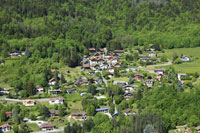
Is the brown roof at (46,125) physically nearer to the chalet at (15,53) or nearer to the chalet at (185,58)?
the chalet at (15,53)

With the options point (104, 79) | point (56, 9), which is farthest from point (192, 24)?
point (104, 79)

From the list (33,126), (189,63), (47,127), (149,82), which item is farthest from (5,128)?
(189,63)

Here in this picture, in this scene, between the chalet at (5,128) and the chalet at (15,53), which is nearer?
the chalet at (5,128)

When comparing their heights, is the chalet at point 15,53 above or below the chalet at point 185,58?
above

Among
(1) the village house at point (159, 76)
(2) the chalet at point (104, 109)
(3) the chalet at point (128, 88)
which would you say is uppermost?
(1) the village house at point (159, 76)

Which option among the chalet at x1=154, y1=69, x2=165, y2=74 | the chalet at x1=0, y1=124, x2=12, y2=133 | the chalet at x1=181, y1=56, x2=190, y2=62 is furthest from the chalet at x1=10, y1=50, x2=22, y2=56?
the chalet at x1=181, y1=56, x2=190, y2=62

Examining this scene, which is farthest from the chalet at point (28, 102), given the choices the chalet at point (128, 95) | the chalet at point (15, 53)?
the chalet at point (15, 53)

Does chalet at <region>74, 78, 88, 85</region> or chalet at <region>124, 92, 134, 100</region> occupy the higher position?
chalet at <region>74, 78, 88, 85</region>

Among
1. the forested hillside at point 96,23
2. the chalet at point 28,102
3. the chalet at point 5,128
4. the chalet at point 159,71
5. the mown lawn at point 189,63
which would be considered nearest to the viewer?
the chalet at point 5,128

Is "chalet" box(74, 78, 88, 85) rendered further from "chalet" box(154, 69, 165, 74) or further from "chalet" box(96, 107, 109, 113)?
"chalet" box(154, 69, 165, 74)

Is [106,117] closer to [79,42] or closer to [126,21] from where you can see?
[79,42]

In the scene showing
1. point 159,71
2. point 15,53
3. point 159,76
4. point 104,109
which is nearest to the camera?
point 104,109

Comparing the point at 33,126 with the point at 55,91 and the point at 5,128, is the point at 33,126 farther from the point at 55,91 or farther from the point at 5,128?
the point at 55,91
